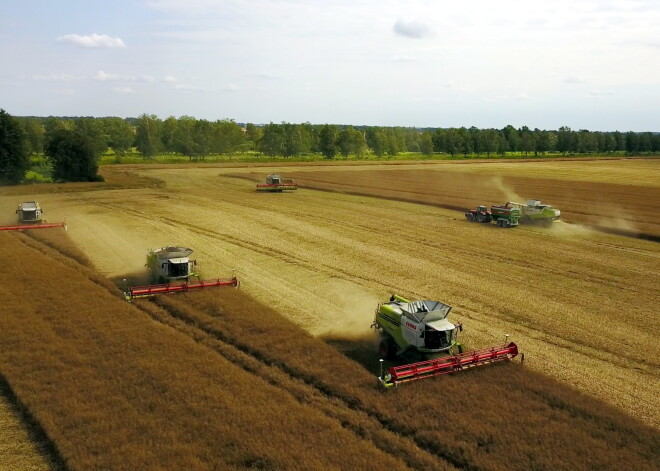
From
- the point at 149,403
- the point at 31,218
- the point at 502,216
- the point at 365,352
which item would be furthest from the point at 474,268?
the point at 31,218

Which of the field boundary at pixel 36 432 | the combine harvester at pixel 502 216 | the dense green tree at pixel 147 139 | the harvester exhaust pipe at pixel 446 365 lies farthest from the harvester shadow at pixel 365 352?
the dense green tree at pixel 147 139

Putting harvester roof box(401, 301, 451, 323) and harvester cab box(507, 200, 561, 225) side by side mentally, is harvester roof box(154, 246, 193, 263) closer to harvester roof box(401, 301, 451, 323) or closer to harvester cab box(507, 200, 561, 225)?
harvester roof box(401, 301, 451, 323)

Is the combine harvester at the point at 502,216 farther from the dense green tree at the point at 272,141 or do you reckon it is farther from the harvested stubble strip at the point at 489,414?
the dense green tree at the point at 272,141

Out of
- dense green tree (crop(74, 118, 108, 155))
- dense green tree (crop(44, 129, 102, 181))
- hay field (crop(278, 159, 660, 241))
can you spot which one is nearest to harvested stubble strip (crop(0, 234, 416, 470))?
hay field (crop(278, 159, 660, 241))

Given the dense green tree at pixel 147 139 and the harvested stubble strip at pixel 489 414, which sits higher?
the dense green tree at pixel 147 139

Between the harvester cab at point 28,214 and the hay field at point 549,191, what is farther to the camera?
the hay field at point 549,191

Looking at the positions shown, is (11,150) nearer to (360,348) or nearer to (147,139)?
(147,139)

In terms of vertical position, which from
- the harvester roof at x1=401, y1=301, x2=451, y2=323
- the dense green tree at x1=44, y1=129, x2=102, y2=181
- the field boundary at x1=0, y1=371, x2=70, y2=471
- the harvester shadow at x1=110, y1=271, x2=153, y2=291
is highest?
the dense green tree at x1=44, y1=129, x2=102, y2=181
